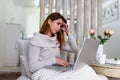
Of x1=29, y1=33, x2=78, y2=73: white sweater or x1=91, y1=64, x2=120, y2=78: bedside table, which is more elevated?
x1=29, y1=33, x2=78, y2=73: white sweater

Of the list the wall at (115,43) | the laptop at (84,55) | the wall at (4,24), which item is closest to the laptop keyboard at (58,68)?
the laptop at (84,55)

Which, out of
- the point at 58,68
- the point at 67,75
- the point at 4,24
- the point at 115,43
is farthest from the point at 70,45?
the point at 4,24

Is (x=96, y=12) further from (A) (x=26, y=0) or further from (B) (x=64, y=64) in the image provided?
(A) (x=26, y=0)

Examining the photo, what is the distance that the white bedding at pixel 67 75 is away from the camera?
139 cm

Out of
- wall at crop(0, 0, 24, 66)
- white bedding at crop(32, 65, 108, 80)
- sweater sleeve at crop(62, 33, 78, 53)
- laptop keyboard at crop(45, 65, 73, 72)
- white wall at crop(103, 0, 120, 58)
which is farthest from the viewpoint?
wall at crop(0, 0, 24, 66)

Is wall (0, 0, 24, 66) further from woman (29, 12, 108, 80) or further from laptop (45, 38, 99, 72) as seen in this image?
laptop (45, 38, 99, 72)

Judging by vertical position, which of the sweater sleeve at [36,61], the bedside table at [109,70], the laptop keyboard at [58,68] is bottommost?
the bedside table at [109,70]

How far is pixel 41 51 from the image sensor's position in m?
1.70

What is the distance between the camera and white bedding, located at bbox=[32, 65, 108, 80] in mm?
1389

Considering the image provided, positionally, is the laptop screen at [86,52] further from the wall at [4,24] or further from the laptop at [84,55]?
the wall at [4,24]

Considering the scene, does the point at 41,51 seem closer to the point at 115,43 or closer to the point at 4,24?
the point at 115,43

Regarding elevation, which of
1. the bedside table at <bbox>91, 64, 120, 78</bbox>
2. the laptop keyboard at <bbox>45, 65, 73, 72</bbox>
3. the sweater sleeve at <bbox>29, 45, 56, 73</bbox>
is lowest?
the bedside table at <bbox>91, 64, 120, 78</bbox>

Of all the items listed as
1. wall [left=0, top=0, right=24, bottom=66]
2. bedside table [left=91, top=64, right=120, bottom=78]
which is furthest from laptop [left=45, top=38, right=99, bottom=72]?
wall [left=0, top=0, right=24, bottom=66]

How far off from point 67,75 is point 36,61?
297 millimetres
